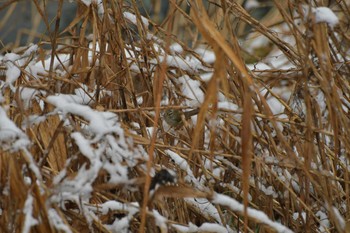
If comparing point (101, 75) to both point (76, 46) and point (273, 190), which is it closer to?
point (76, 46)

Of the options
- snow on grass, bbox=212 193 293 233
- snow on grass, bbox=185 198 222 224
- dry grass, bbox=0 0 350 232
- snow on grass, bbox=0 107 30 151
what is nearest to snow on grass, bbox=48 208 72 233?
dry grass, bbox=0 0 350 232

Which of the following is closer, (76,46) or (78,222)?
(78,222)

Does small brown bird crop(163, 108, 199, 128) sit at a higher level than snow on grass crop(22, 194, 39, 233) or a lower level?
higher

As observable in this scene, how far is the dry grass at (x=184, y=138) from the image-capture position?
1139 millimetres

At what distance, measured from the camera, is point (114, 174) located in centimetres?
113

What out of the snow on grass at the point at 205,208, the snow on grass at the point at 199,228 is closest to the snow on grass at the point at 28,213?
the snow on grass at the point at 199,228

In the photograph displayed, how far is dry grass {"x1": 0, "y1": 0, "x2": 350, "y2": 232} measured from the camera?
1139mm

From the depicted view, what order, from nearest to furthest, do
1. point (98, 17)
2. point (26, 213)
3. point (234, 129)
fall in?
point (26, 213) < point (98, 17) < point (234, 129)

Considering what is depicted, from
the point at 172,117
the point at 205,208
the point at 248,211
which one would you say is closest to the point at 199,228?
the point at 248,211

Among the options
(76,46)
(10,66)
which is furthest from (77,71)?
(10,66)

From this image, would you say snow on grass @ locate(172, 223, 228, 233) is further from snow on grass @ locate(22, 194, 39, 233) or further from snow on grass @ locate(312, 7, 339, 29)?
snow on grass @ locate(312, 7, 339, 29)

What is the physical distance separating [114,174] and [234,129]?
61 cm

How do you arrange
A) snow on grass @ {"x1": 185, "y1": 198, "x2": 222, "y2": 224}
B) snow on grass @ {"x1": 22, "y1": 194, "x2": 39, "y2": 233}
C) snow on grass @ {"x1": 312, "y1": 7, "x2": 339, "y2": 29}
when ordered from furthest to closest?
snow on grass @ {"x1": 185, "y1": 198, "x2": 222, "y2": 224} < snow on grass @ {"x1": 312, "y1": 7, "x2": 339, "y2": 29} < snow on grass @ {"x1": 22, "y1": 194, "x2": 39, "y2": 233}

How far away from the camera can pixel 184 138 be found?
1.69 m
